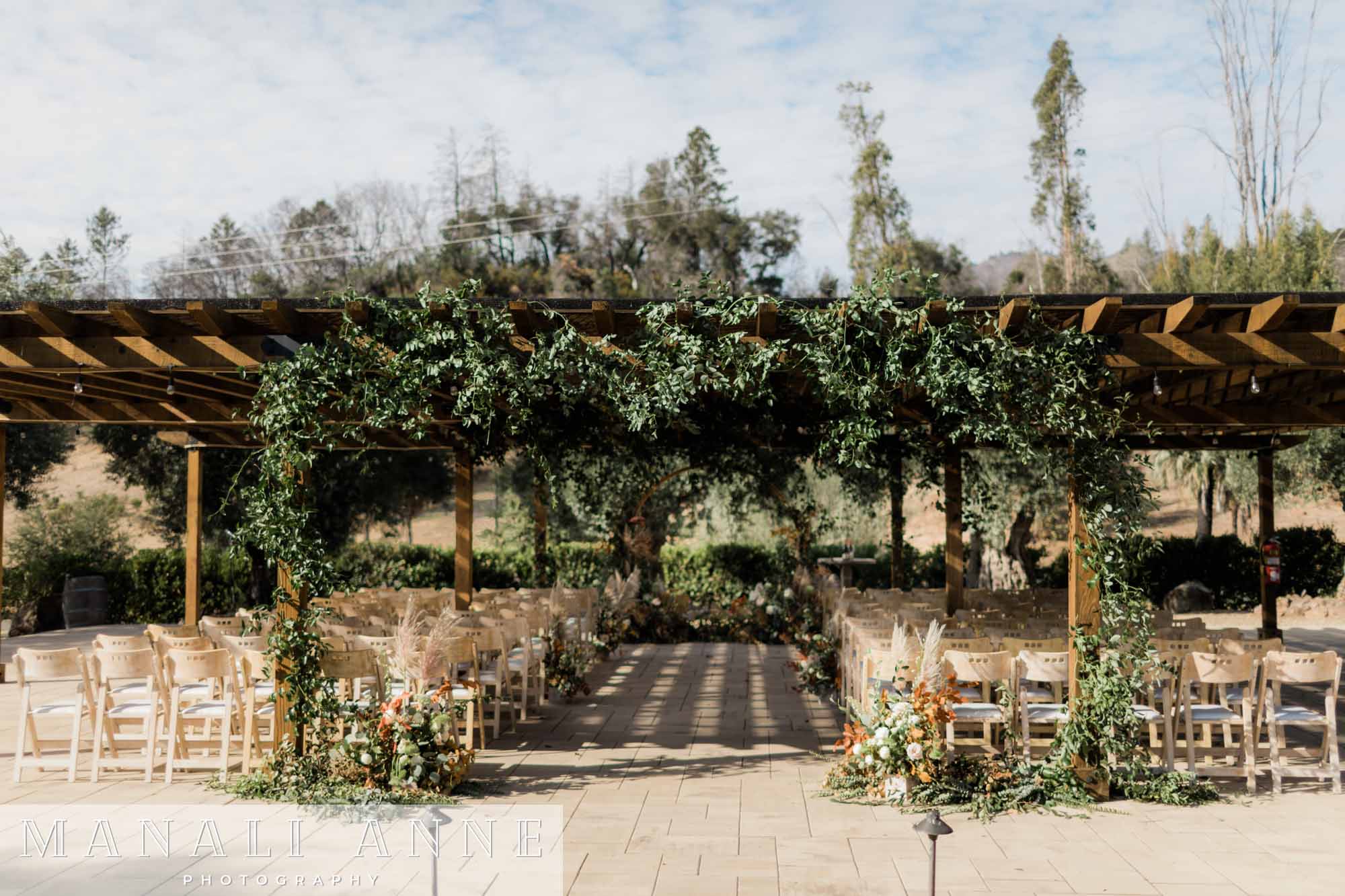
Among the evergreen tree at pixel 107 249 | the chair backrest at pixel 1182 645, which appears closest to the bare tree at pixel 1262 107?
the chair backrest at pixel 1182 645

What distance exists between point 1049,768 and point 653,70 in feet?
51.0

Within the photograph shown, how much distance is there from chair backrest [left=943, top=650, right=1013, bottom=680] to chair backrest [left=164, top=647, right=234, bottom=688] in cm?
466

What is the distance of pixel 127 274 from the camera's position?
123ft

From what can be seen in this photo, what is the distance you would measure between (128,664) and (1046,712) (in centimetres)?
600

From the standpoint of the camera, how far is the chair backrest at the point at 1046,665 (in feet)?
22.4

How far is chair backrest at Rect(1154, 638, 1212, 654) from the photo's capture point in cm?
712

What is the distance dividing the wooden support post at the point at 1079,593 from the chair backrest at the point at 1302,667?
1.22 m

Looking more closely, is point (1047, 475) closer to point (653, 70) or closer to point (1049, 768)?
point (1049, 768)

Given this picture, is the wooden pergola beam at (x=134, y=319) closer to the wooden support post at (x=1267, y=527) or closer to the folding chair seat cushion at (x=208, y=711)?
the folding chair seat cushion at (x=208, y=711)

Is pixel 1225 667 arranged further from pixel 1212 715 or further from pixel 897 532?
pixel 897 532

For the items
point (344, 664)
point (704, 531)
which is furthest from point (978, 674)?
point (704, 531)

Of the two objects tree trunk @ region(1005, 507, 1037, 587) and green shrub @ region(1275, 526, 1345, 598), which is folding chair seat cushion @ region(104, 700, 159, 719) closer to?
tree trunk @ region(1005, 507, 1037, 587)

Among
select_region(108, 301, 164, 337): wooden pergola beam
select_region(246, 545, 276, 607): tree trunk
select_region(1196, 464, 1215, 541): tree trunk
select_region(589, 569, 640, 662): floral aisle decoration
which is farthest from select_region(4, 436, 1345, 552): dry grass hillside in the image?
select_region(108, 301, 164, 337): wooden pergola beam

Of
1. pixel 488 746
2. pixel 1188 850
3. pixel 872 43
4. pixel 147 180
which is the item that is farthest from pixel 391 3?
pixel 147 180
